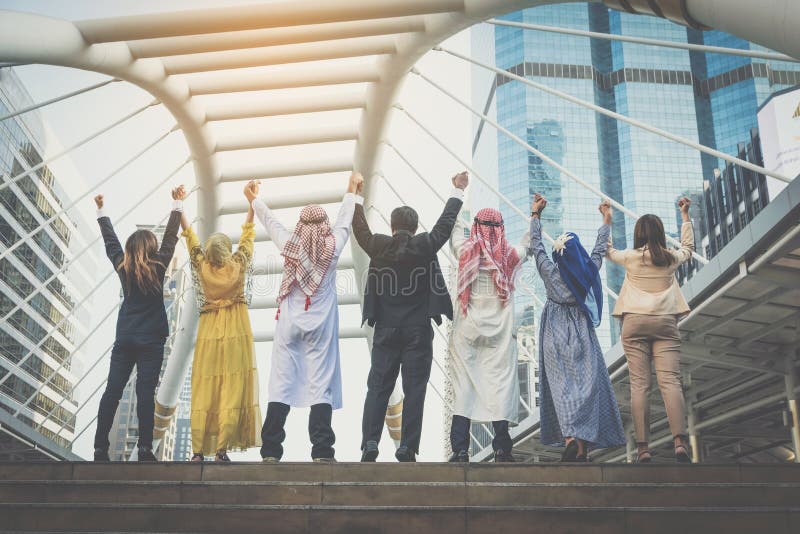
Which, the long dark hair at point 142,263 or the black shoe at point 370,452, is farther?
the long dark hair at point 142,263

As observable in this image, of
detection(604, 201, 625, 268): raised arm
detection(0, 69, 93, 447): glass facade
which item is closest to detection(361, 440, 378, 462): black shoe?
detection(604, 201, 625, 268): raised arm

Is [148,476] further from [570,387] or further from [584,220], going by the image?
[584,220]

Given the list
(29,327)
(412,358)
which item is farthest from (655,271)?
(29,327)

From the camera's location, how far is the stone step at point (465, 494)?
15.8ft

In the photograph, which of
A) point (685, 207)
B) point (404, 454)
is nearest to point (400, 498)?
point (404, 454)

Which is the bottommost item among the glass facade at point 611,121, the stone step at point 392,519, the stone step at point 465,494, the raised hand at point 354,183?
the stone step at point 392,519

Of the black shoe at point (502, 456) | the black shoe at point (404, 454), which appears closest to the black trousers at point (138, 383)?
the black shoe at point (404, 454)

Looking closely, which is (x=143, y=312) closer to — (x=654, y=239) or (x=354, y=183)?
Result: (x=354, y=183)

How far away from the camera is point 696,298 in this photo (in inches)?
380

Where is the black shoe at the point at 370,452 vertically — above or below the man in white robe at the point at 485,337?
below

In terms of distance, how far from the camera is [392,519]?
15.2 feet

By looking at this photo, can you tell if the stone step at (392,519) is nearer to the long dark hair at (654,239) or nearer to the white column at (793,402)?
the long dark hair at (654,239)

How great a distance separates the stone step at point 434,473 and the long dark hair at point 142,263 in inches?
65.0

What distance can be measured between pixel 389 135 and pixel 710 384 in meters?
7.17
